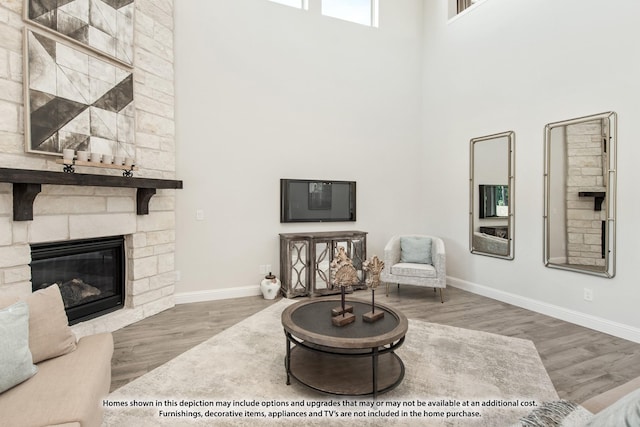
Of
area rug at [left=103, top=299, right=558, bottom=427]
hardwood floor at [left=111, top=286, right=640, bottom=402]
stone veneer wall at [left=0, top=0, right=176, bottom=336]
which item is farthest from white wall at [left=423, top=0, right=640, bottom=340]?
stone veneer wall at [left=0, top=0, right=176, bottom=336]

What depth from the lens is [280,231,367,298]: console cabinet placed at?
4.36 m

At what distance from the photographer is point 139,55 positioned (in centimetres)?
353

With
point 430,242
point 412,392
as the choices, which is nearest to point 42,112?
point 412,392

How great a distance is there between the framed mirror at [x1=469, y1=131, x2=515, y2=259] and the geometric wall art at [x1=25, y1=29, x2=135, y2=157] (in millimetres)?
4224

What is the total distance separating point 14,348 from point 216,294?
2.80m

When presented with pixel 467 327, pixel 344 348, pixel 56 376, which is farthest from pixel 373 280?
pixel 56 376

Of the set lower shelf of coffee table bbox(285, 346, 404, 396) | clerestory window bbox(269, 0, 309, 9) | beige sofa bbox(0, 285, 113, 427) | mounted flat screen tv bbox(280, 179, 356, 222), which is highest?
clerestory window bbox(269, 0, 309, 9)

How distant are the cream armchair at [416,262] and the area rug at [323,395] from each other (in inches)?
51.3

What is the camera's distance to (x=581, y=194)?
344 centimetres

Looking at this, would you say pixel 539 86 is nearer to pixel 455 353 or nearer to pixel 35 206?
pixel 455 353

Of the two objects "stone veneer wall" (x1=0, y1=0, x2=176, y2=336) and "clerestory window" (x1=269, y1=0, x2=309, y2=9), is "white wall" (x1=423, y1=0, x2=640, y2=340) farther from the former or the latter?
"stone veneer wall" (x1=0, y1=0, x2=176, y2=336)

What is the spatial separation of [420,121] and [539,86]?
1.93 metres

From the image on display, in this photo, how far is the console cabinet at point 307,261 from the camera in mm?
4363

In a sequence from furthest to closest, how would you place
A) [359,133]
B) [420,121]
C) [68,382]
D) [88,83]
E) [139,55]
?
[420,121]
[359,133]
[139,55]
[88,83]
[68,382]
